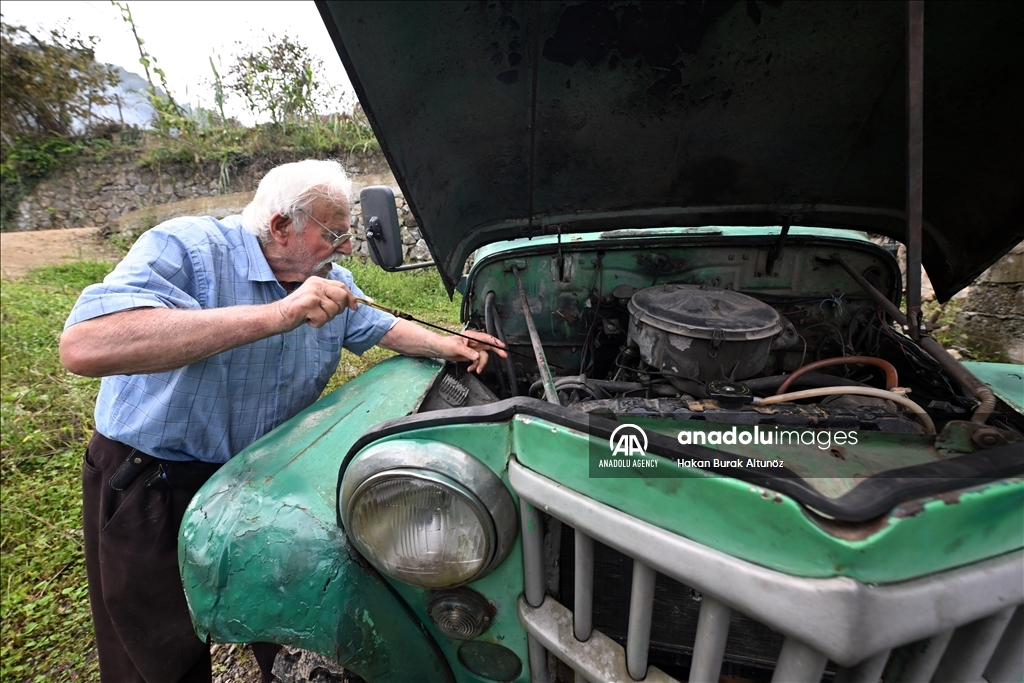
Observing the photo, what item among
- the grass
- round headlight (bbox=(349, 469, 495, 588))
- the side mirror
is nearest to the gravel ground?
round headlight (bbox=(349, 469, 495, 588))

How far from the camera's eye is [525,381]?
6.75ft

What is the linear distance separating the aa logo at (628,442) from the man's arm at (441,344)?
110 cm

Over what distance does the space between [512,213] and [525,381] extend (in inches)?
28.3

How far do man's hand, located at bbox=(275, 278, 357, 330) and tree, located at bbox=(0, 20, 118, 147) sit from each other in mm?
15041

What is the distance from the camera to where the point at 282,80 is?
33.1 ft

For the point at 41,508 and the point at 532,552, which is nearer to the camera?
the point at 532,552

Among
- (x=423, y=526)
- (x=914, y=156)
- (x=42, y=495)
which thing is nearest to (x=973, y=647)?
(x=423, y=526)

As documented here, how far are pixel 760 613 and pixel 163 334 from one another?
1.63 meters

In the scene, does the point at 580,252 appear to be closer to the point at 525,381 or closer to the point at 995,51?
the point at 525,381

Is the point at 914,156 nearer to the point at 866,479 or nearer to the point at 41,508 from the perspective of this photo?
the point at 866,479

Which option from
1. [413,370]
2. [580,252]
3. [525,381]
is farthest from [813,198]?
[413,370]

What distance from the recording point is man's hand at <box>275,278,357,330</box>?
5.10ft

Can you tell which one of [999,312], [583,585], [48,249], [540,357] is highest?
[540,357]

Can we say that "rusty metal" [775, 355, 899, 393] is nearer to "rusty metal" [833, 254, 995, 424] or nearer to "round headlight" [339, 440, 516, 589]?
"rusty metal" [833, 254, 995, 424]
